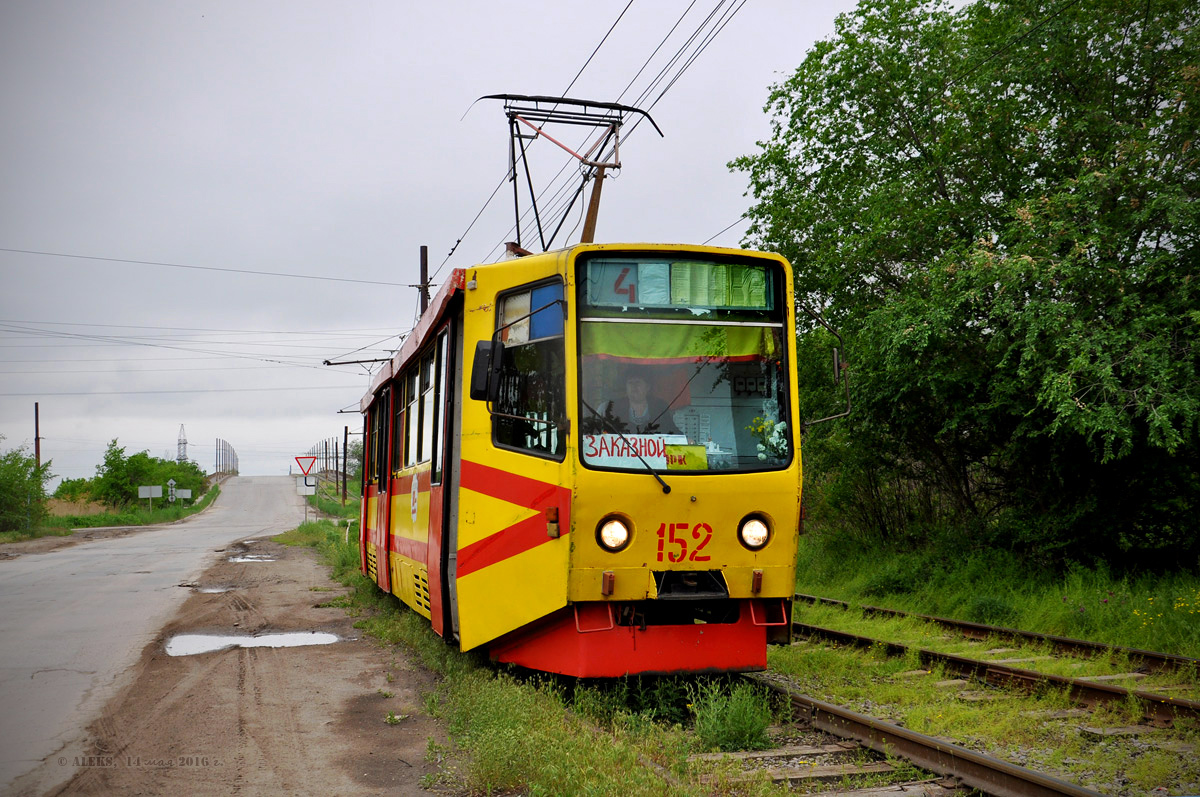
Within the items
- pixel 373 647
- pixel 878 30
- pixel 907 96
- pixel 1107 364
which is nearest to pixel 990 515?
pixel 1107 364

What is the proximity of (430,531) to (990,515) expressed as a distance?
9886 mm

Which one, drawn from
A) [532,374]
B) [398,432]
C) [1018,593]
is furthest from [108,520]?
[532,374]

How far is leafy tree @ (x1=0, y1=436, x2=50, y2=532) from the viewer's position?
43.9 m

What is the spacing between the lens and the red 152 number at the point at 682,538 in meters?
6.77

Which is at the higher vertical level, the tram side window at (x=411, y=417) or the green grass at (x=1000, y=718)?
the tram side window at (x=411, y=417)

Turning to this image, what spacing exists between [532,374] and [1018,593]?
8050 mm

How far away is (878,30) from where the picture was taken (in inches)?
585

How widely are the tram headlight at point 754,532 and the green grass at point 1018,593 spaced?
484 centimetres

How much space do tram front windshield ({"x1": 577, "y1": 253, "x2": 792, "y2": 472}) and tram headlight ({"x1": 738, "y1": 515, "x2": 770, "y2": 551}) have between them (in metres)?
0.38

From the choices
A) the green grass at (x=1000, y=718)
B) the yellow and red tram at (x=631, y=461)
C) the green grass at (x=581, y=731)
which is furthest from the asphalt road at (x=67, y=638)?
the green grass at (x=1000, y=718)

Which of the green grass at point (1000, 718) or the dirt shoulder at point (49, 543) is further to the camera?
the dirt shoulder at point (49, 543)

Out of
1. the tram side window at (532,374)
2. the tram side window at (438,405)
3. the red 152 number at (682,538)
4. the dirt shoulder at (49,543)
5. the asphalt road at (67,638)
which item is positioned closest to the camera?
the asphalt road at (67,638)

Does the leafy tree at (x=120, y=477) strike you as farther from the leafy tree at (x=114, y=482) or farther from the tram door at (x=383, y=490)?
the tram door at (x=383, y=490)

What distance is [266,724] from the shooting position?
23.3 feet
